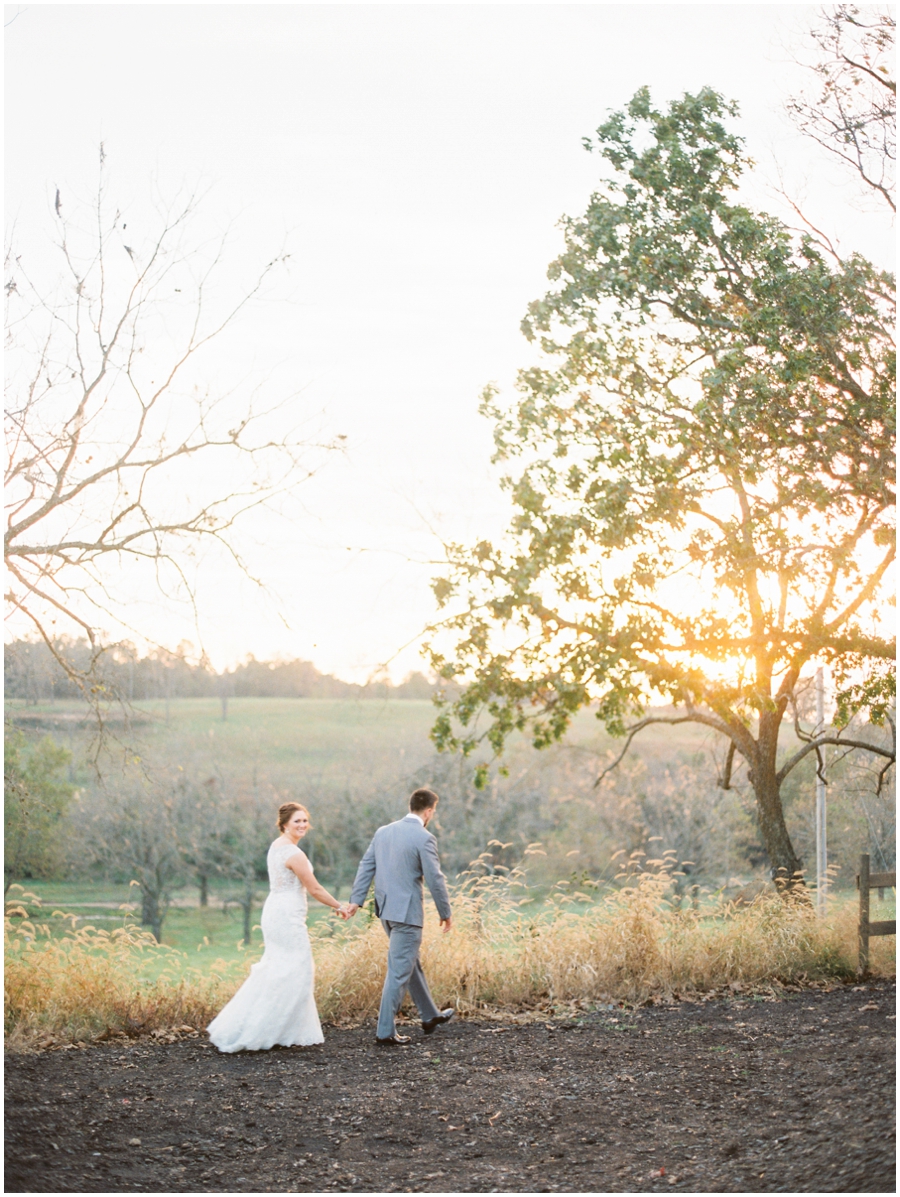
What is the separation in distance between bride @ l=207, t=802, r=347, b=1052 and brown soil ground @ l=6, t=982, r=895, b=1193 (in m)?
0.14

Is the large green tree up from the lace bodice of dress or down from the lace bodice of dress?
up

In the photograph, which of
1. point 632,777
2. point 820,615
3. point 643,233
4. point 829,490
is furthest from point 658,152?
point 632,777

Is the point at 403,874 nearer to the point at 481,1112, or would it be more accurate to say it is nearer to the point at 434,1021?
the point at 434,1021

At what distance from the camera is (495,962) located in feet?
28.9

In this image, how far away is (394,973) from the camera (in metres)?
7.41

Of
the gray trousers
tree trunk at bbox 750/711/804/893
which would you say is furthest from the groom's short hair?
tree trunk at bbox 750/711/804/893

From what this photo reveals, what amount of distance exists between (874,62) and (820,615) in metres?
4.92

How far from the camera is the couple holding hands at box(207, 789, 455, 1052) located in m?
7.16

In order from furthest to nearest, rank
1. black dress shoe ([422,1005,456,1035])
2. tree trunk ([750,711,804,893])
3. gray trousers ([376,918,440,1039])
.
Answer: tree trunk ([750,711,804,893]) < black dress shoe ([422,1005,456,1035]) < gray trousers ([376,918,440,1039])

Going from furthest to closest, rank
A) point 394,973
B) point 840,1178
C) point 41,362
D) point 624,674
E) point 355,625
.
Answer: point 355,625 < point 624,674 < point 41,362 < point 394,973 < point 840,1178

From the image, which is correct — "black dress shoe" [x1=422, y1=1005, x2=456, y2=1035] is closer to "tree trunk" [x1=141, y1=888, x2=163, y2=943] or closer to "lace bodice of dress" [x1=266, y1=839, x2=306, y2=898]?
"lace bodice of dress" [x1=266, y1=839, x2=306, y2=898]

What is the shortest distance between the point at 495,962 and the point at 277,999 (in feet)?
7.54

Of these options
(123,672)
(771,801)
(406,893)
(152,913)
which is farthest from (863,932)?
(152,913)

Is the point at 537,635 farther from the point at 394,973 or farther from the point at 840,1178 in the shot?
the point at 840,1178
